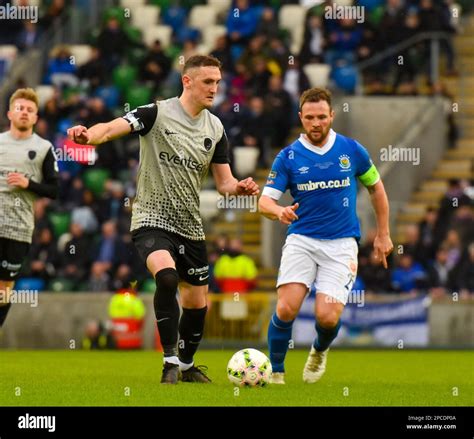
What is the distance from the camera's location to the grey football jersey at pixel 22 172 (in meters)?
15.6

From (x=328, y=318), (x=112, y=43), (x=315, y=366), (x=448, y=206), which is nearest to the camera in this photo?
(x=328, y=318)

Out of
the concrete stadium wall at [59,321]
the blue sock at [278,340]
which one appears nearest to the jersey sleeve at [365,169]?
the blue sock at [278,340]

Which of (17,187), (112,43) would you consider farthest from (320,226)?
(112,43)

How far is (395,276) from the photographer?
2512cm

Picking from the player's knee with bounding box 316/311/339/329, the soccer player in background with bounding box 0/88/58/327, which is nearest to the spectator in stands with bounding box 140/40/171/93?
the soccer player in background with bounding box 0/88/58/327

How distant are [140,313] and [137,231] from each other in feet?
36.4

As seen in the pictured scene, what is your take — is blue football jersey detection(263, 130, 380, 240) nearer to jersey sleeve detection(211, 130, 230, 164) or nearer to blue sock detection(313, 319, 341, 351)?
jersey sleeve detection(211, 130, 230, 164)

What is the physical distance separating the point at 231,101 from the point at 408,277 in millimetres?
5319

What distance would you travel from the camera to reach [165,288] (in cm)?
1278
